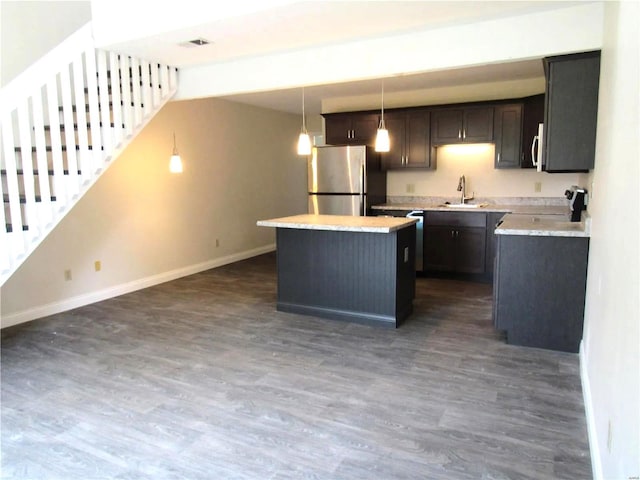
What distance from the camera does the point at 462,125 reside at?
5750 mm

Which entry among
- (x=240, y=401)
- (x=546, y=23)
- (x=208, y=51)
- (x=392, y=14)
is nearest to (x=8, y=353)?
(x=240, y=401)

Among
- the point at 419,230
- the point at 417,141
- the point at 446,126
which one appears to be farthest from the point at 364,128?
the point at 419,230

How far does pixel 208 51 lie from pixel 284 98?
276 centimetres

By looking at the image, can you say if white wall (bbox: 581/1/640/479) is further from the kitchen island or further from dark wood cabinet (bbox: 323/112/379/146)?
dark wood cabinet (bbox: 323/112/379/146)

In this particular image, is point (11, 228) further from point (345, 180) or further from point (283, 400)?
point (345, 180)

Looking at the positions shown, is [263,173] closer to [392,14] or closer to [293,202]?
[293,202]

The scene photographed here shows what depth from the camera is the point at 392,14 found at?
3.10 m

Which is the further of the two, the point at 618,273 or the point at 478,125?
the point at 478,125

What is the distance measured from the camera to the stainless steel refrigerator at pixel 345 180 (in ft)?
19.8

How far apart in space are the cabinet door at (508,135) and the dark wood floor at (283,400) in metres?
2.21

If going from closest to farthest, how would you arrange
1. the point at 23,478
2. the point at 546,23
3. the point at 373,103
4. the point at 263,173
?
the point at 23,478 < the point at 546,23 < the point at 373,103 < the point at 263,173

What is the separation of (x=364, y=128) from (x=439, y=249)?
195cm

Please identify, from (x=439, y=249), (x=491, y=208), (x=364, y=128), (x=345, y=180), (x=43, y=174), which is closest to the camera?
(x=43, y=174)

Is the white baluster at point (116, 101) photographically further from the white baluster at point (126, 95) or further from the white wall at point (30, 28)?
the white wall at point (30, 28)
